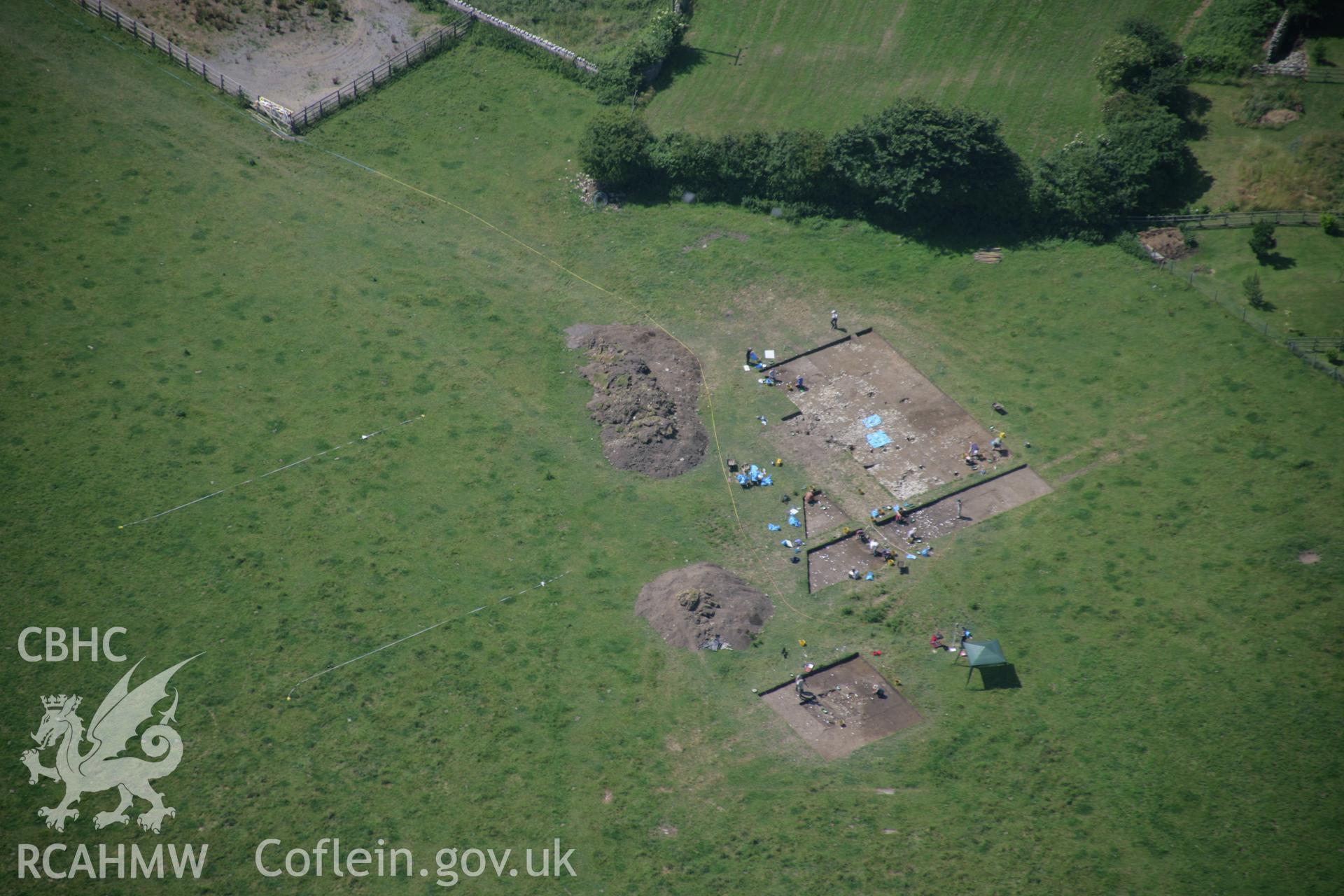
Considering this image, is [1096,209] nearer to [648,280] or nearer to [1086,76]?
[1086,76]

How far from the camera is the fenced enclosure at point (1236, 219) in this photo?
62.8 metres

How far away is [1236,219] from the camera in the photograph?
210ft

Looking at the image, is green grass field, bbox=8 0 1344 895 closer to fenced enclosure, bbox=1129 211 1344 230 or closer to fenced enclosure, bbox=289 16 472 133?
fenced enclosure, bbox=289 16 472 133

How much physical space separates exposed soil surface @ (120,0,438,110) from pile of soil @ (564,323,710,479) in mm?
29928

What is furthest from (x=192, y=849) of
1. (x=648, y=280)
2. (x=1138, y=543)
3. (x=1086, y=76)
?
(x=1086, y=76)

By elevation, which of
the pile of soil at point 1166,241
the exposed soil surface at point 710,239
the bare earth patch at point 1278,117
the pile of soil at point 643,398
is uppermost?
the bare earth patch at point 1278,117

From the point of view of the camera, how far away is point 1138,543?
53000 millimetres

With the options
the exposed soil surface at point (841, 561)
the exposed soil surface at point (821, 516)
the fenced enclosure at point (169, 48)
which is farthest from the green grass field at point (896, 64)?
the exposed soil surface at point (841, 561)

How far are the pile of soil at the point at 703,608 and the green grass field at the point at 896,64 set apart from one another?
35.7 m

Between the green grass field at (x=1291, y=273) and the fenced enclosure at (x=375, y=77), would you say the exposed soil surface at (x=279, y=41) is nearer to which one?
the fenced enclosure at (x=375, y=77)

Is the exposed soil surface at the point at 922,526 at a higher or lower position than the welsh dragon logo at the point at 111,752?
higher

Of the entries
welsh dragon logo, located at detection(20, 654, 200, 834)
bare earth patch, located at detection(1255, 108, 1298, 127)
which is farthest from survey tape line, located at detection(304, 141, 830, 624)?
bare earth patch, located at detection(1255, 108, 1298, 127)

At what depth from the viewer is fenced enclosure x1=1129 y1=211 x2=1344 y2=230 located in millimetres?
62844

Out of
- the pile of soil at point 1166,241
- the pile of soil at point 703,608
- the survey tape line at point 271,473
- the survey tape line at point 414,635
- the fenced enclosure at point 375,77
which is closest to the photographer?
the survey tape line at point 414,635
